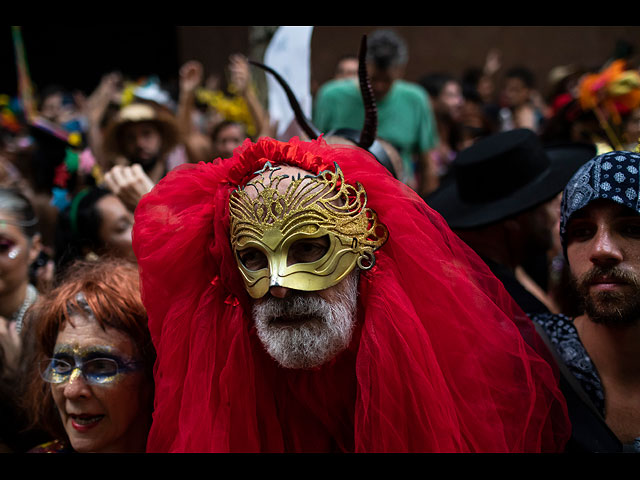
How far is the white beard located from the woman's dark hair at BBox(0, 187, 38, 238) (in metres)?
1.89

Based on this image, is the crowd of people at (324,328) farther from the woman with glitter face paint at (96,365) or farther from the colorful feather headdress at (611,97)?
the colorful feather headdress at (611,97)

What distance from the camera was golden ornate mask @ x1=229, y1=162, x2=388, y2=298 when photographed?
2.23 meters

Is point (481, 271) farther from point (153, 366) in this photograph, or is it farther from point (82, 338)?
point (82, 338)

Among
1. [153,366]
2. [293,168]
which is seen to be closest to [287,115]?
[293,168]

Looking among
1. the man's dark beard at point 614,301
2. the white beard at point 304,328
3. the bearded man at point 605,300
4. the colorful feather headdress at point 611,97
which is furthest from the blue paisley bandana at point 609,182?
the colorful feather headdress at point 611,97

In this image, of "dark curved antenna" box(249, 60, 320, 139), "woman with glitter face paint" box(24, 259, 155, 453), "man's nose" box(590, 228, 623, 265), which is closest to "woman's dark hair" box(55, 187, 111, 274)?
"woman with glitter face paint" box(24, 259, 155, 453)

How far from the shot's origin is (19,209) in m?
3.54

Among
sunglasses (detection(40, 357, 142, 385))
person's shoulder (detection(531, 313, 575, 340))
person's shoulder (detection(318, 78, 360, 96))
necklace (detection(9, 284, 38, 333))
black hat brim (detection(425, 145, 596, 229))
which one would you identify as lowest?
necklace (detection(9, 284, 38, 333))

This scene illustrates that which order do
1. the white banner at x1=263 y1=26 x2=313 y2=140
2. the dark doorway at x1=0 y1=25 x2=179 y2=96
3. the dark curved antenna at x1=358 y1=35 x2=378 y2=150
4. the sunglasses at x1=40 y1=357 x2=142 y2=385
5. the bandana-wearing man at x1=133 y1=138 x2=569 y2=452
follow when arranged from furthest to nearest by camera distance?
the dark doorway at x1=0 y1=25 x2=179 y2=96 → the white banner at x1=263 y1=26 x2=313 y2=140 → the dark curved antenna at x1=358 y1=35 x2=378 y2=150 → the sunglasses at x1=40 y1=357 x2=142 y2=385 → the bandana-wearing man at x1=133 y1=138 x2=569 y2=452

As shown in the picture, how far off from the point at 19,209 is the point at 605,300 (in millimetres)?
2868

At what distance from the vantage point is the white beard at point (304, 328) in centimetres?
224

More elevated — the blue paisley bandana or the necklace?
the blue paisley bandana

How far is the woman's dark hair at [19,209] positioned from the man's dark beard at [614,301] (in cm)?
277

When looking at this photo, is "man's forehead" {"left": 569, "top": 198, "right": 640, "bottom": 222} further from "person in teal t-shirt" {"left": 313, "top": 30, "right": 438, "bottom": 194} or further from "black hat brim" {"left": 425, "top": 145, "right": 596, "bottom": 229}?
"person in teal t-shirt" {"left": 313, "top": 30, "right": 438, "bottom": 194}
